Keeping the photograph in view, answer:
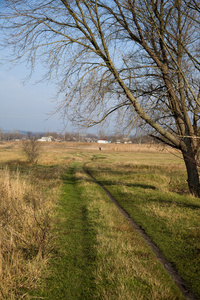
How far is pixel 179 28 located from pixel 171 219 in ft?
26.6

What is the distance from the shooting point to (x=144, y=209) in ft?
26.7

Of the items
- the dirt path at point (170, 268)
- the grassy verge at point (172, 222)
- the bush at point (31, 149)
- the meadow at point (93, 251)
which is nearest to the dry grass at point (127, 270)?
the meadow at point (93, 251)

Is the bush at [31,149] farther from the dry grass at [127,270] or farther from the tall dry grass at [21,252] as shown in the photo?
the dry grass at [127,270]

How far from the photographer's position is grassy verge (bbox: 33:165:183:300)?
135 inches

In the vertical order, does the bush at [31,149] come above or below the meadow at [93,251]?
above

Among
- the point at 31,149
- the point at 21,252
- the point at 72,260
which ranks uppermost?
the point at 31,149

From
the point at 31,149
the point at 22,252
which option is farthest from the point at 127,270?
the point at 31,149

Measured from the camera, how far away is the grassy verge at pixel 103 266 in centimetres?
342

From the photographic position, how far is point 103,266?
162 inches

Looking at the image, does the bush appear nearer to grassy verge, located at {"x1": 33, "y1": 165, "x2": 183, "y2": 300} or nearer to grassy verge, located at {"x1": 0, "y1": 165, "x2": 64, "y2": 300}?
grassy verge, located at {"x1": 0, "y1": 165, "x2": 64, "y2": 300}

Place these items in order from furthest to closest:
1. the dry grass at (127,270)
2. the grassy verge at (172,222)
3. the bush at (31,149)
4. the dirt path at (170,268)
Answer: the bush at (31,149)
the grassy verge at (172,222)
the dirt path at (170,268)
the dry grass at (127,270)

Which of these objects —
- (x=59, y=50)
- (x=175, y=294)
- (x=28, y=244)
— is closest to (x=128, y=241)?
(x=175, y=294)

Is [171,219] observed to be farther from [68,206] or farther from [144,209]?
[68,206]

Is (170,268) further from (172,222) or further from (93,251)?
(172,222)
